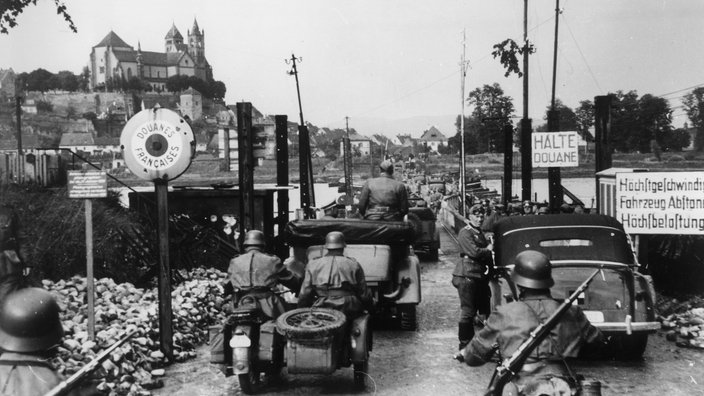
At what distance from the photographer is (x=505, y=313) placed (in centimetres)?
456

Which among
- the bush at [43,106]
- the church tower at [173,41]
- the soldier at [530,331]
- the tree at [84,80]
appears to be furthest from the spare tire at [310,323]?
the church tower at [173,41]

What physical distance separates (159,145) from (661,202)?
25.4 ft

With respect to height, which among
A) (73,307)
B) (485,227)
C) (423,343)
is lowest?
(423,343)

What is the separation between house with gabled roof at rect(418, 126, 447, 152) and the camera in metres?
173

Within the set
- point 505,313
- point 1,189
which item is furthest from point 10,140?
point 505,313

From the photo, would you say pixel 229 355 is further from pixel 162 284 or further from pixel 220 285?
pixel 220 285

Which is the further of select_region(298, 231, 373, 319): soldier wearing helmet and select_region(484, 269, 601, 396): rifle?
select_region(298, 231, 373, 319): soldier wearing helmet

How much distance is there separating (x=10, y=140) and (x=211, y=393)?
5260cm

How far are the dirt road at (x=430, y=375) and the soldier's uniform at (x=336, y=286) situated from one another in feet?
3.12

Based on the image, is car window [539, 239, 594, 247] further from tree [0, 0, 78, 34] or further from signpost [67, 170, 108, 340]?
tree [0, 0, 78, 34]

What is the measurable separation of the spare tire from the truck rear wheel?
12.3ft

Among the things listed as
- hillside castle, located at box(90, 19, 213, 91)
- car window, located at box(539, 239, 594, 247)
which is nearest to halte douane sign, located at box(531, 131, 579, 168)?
car window, located at box(539, 239, 594, 247)

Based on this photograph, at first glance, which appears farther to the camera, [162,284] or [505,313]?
[162,284]

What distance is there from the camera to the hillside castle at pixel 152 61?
16112 cm
